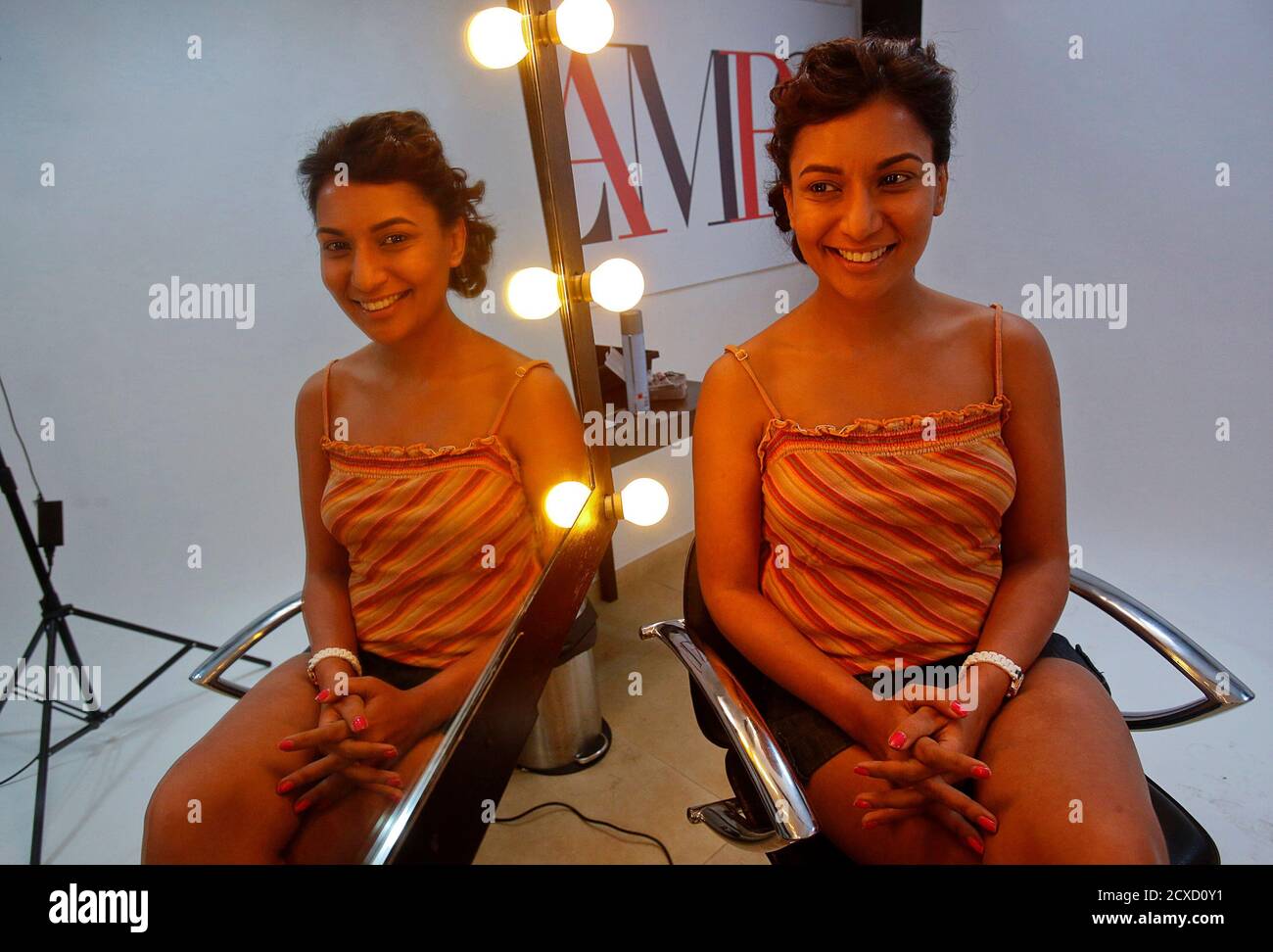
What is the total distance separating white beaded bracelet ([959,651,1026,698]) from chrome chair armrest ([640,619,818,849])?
0.25m

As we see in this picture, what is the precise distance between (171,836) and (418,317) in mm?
446

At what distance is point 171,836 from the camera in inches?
20.6

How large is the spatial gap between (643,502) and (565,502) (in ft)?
1.50

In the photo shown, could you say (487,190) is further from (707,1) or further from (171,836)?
(171,836)

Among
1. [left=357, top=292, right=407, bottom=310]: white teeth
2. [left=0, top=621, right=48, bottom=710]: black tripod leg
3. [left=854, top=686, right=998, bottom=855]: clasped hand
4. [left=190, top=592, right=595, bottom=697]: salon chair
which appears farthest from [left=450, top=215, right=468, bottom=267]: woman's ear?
[left=854, top=686, right=998, bottom=855]: clasped hand

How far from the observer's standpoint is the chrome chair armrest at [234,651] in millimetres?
514

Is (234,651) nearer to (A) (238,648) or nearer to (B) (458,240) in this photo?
(A) (238,648)

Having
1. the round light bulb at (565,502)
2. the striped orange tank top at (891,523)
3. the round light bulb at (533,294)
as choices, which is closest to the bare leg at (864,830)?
the striped orange tank top at (891,523)

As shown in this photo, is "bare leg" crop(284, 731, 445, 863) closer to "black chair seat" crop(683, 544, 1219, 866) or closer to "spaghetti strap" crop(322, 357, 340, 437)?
"spaghetti strap" crop(322, 357, 340, 437)

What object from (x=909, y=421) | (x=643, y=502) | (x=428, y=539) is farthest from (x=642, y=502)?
(x=428, y=539)

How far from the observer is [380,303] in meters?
0.67

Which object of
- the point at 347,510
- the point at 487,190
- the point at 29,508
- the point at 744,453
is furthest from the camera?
the point at 744,453

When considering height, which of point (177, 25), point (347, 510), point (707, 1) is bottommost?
point (347, 510)
